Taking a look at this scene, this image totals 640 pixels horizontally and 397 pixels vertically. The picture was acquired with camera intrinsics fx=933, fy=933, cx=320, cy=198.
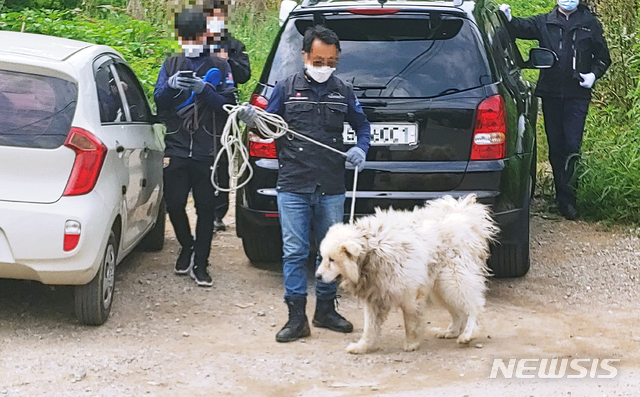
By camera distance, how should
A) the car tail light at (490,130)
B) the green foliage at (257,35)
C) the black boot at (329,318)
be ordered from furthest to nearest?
the green foliage at (257,35)
the car tail light at (490,130)
the black boot at (329,318)

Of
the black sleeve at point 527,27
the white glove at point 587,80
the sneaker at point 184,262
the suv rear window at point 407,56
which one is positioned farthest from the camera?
the black sleeve at point 527,27

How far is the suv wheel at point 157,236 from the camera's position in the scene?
792 cm

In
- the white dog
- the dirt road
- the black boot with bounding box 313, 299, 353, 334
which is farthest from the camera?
the black boot with bounding box 313, 299, 353, 334

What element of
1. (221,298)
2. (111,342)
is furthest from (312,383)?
(221,298)

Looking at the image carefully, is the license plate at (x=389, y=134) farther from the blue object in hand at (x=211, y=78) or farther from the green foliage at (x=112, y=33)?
the green foliage at (x=112, y=33)

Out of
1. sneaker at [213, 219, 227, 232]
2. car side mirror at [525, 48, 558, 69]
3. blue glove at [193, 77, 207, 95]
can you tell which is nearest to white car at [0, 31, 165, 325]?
Result: blue glove at [193, 77, 207, 95]

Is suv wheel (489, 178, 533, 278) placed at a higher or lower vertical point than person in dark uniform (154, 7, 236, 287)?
lower

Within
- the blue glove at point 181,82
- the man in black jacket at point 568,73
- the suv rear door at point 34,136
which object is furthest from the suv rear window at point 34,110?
the man in black jacket at point 568,73

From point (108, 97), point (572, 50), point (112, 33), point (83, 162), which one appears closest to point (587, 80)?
point (572, 50)

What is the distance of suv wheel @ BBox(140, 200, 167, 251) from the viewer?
7.92 m

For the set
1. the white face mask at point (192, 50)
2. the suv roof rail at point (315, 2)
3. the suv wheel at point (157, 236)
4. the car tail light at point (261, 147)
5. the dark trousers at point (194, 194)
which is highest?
the suv roof rail at point (315, 2)

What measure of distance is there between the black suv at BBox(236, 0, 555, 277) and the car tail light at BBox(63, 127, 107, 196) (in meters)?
1.33

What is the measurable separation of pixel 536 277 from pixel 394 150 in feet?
6.03

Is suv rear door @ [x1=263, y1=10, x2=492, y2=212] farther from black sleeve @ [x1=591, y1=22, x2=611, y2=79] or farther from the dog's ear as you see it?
black sleeve @ [x1=591, y1=22, x2=611, y2=79]
